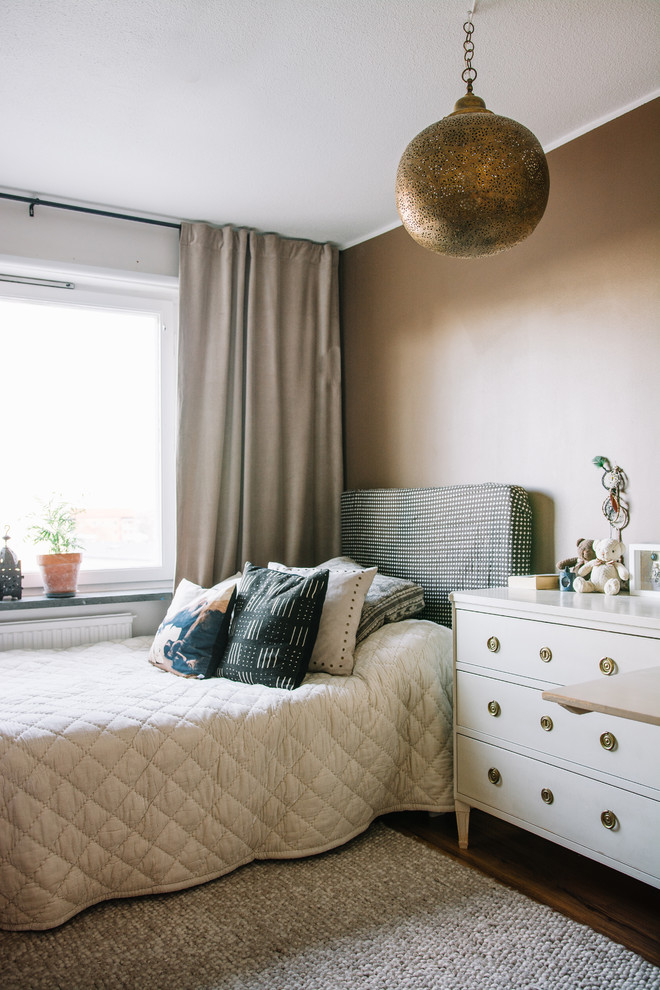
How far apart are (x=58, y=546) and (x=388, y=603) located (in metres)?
1.45

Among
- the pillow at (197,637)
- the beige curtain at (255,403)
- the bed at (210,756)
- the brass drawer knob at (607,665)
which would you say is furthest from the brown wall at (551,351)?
the pillow at (197,637)

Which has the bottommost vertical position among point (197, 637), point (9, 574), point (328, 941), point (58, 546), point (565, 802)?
point (328, 941)

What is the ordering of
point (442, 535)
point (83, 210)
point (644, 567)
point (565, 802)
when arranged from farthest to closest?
point (83, 210) → point (442, 535) → point (644, 567) → point (565, 802)

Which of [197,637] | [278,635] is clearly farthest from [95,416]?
[278,635]

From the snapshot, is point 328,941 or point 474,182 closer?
point 474,182

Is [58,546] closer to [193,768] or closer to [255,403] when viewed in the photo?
[255,403]

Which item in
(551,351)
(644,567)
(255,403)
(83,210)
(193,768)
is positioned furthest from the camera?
(255,403)

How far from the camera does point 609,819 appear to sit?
5.99 feet

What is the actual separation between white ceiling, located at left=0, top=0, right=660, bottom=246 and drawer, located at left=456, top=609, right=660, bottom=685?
164 centimetres

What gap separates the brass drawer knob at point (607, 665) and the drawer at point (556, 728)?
0.11 m

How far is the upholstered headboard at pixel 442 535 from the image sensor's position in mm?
2676

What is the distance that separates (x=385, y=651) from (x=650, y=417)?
Answer: 3.77ft

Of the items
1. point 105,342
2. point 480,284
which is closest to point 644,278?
point 480,284

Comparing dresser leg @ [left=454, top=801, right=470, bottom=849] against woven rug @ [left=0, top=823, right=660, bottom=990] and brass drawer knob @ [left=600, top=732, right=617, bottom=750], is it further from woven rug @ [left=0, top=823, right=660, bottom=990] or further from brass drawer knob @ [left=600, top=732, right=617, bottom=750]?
brass drawer knob @ [left=600, top=732, right=617, bottom=750]
